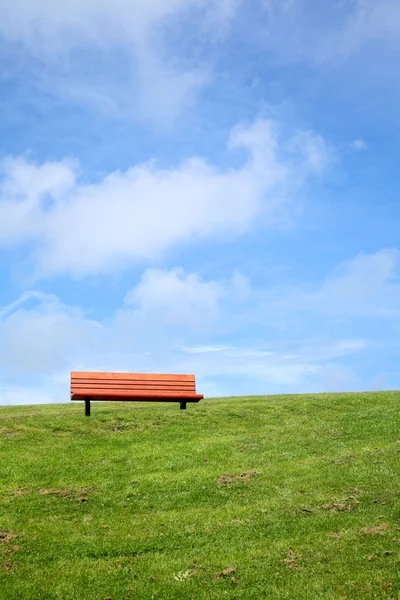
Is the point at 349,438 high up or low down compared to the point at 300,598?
up

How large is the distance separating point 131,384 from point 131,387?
129 millimetres

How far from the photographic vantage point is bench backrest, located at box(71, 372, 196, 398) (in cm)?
2342

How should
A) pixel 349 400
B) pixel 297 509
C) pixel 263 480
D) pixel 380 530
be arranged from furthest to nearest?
pixel 349 400 → pixel 263 480 → pixel 297 509 → pixel 380 530

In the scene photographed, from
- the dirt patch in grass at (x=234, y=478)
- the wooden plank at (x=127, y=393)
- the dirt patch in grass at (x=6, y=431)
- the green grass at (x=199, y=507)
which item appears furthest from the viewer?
the wooden plank at (x=127, y=393)

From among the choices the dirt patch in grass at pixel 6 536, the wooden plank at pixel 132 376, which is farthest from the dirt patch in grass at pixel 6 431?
the dirt patch in grass at pixel 6 536

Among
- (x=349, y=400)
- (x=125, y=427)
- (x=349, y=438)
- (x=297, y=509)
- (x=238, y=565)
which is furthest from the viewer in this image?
(x=349, y=400)

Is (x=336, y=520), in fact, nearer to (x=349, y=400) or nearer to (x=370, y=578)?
(x=370, y=578)

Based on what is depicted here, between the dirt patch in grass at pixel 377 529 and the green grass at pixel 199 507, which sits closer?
the green grass at pixel 199 507

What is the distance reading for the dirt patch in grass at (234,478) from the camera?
1496 cm

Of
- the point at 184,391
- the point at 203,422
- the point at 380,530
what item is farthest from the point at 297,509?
the point at 184,391

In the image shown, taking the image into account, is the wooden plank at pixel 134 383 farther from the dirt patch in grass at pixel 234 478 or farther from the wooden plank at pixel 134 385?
the dirt patch in grass at pixel 234 478

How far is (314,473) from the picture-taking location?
1561cm

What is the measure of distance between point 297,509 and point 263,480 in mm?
2088

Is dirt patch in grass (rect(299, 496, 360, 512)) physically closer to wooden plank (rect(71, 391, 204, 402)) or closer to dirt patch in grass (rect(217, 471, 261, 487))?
dirt patch in grass (rect(217, 471, 261, 487))
